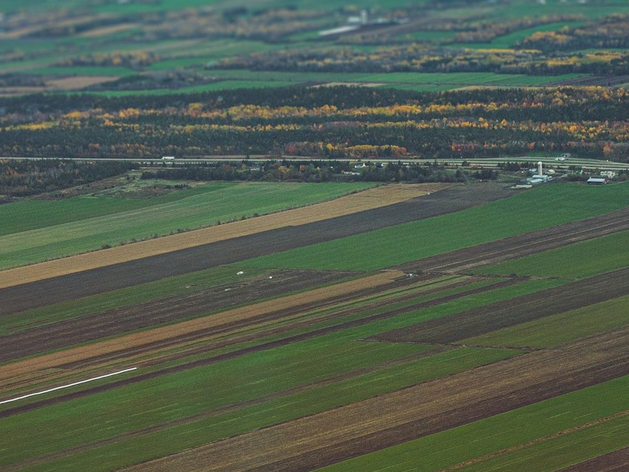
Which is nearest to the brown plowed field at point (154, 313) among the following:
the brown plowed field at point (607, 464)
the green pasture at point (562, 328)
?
the green pasture at point (562, 328)

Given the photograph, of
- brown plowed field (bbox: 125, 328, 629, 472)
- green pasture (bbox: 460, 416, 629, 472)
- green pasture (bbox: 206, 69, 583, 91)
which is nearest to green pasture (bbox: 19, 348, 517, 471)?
brown plowed field (bbox: 125, 328, 629, 472)

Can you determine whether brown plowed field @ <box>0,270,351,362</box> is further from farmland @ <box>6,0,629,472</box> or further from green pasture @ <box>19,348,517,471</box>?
green pasture @ <box>19,348,517,471</box>

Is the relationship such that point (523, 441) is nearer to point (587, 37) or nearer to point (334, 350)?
point (334, 350)

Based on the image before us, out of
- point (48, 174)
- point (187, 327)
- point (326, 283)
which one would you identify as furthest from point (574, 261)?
point (48, 174)

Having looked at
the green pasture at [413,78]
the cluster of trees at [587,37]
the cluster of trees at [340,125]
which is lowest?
the cluster of trees at [587,37]

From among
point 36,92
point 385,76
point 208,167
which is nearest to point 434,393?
point 208,167

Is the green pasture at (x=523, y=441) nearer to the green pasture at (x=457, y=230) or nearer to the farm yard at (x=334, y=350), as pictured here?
the farm yard at (x=334, y=350)
